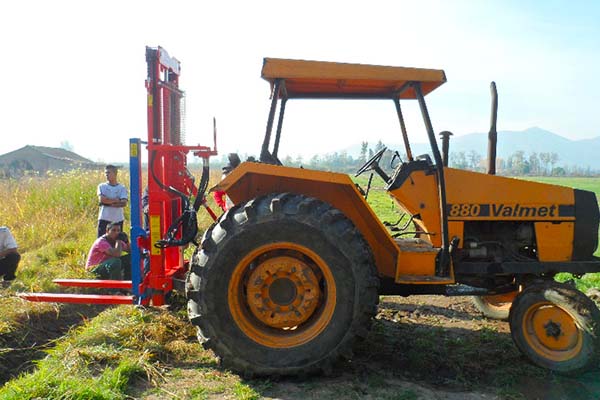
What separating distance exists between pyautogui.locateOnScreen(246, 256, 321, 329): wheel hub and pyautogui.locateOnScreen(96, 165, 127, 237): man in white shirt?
4.55 metres

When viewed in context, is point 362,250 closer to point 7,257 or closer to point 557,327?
point 557,327

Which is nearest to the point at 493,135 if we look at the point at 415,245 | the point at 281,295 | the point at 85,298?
the point at 415,245

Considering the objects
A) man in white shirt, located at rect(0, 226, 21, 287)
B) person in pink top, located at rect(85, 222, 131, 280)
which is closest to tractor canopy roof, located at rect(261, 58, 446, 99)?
person in pink top, located at rect(85, 222, 131, 280)

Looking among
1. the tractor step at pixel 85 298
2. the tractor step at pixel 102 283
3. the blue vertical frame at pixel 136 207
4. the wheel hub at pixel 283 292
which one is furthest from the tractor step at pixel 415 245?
the tractor step at pixel 102 283

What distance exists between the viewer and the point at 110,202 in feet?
24.3

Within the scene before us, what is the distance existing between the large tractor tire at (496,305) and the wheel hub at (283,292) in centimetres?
245

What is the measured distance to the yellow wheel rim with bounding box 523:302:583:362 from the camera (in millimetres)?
3756

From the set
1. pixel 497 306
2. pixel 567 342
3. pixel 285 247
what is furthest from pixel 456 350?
pixel 285 247

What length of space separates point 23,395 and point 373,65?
3.48 m

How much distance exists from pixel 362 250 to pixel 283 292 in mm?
699

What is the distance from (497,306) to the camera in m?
5.10

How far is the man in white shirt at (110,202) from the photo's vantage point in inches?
292

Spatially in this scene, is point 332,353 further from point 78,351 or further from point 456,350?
point 78,351

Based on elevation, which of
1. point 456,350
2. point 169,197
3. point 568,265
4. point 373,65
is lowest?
point 456,350
